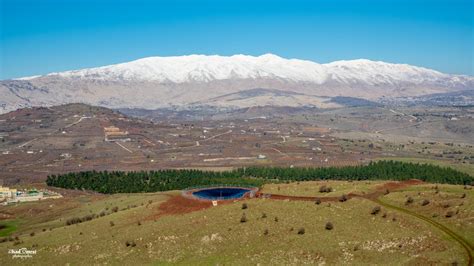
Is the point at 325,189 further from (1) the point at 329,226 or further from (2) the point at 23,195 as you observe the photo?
(2) the point at 23,195

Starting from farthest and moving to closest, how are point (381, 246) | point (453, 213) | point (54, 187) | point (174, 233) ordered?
point (54, 187), point (174, 233), point (453, 213), point (381, 246)

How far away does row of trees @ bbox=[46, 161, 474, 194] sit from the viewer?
144m

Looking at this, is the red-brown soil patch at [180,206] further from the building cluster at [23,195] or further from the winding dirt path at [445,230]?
the building cluster at [23,195]

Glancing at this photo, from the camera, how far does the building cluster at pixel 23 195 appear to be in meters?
134

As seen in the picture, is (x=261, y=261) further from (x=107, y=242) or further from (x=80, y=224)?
(x=80, y=224)

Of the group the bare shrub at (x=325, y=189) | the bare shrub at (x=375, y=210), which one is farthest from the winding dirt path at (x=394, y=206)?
the bare shrub at (x=325, y=189)

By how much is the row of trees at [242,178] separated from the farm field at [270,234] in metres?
57.2

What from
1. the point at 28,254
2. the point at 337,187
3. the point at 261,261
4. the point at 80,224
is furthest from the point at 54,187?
the point at 261,261

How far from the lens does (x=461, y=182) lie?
456 ft

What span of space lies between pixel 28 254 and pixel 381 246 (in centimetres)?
4902

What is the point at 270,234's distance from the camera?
67.0m

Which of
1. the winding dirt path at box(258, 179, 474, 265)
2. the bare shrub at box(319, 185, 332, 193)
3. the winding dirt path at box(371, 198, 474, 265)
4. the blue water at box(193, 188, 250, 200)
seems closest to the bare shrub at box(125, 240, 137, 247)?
the winding dirt path at box(258, 179, 474, 265)

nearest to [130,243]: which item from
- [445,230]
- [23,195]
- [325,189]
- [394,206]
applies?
[325,189]

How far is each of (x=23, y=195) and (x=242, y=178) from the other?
64670 millimetres
